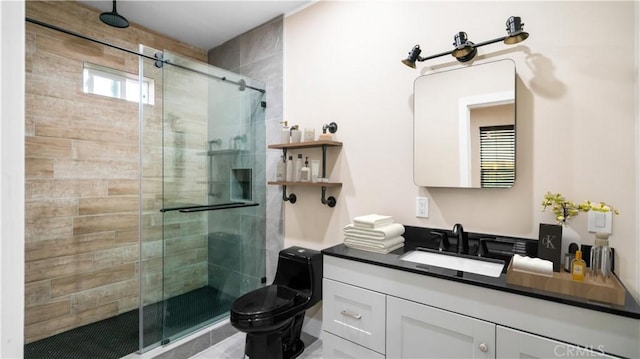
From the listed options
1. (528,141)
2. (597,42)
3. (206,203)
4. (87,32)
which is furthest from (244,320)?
(87,32)

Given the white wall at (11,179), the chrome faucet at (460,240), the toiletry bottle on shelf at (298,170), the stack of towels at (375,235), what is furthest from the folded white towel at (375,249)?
the white wall at (11,179)

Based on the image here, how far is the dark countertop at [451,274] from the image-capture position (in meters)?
1.04

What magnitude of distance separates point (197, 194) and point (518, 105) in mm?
2149

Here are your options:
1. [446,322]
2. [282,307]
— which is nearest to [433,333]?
[446,322]

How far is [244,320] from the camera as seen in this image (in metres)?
1.71

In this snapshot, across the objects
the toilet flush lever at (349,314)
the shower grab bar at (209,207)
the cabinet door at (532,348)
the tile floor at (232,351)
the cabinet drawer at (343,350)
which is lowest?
the tile floor at (232,351)

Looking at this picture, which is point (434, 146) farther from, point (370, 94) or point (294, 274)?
point (294, 274)

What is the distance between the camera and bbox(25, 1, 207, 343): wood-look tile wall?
2.20 meters

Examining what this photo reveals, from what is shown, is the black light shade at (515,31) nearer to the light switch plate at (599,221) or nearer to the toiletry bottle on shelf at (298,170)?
the light switch plate at (599,221)

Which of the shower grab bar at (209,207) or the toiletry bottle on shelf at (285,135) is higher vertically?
the toiletry bottle on shelf at (285,135)

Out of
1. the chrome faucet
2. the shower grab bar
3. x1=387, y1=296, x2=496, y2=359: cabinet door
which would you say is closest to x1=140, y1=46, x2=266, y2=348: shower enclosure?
the shower grab bar

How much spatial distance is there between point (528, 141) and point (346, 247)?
116 centimetres

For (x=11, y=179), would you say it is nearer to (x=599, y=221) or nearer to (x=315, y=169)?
(x=599, y=221)

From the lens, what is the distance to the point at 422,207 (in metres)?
1.88
